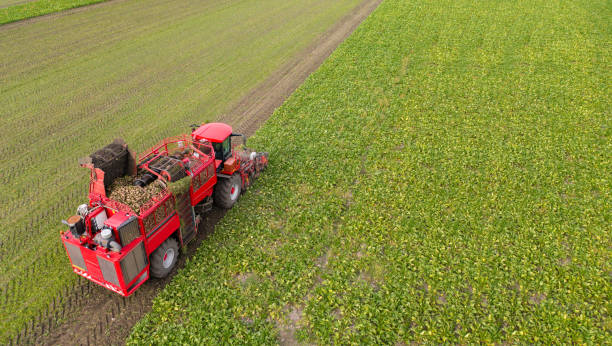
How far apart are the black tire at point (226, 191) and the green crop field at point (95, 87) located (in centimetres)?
505

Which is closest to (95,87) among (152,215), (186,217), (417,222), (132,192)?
(132,192)

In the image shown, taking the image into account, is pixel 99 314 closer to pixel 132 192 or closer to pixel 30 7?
pixel 132 192

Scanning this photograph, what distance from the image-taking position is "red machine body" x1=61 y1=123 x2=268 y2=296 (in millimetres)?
9633

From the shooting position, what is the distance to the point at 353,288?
36.2 feet

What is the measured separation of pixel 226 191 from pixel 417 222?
688cm

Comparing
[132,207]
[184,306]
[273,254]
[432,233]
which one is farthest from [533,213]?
[132,207]

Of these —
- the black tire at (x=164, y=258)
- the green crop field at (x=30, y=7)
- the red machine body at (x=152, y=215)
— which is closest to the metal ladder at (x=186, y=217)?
the red machine body at (x=152, y=215)

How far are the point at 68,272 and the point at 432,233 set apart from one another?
38.0 ft

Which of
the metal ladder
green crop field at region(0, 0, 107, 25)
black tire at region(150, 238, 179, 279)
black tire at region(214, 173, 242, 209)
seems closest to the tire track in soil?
black tire at region(150, 238, 179, 279)

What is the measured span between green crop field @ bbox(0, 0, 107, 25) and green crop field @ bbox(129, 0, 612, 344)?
26.1m

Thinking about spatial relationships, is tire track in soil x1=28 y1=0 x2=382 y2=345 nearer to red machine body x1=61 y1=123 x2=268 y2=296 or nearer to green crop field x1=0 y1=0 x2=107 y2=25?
red machine body x1=61 y1=123 x2=268 y2=296

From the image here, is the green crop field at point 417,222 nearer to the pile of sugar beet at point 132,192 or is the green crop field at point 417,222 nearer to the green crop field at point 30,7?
the pile of sugar beet at point 132,192

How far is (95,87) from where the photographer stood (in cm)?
2238

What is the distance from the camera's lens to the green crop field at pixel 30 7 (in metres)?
31.7
